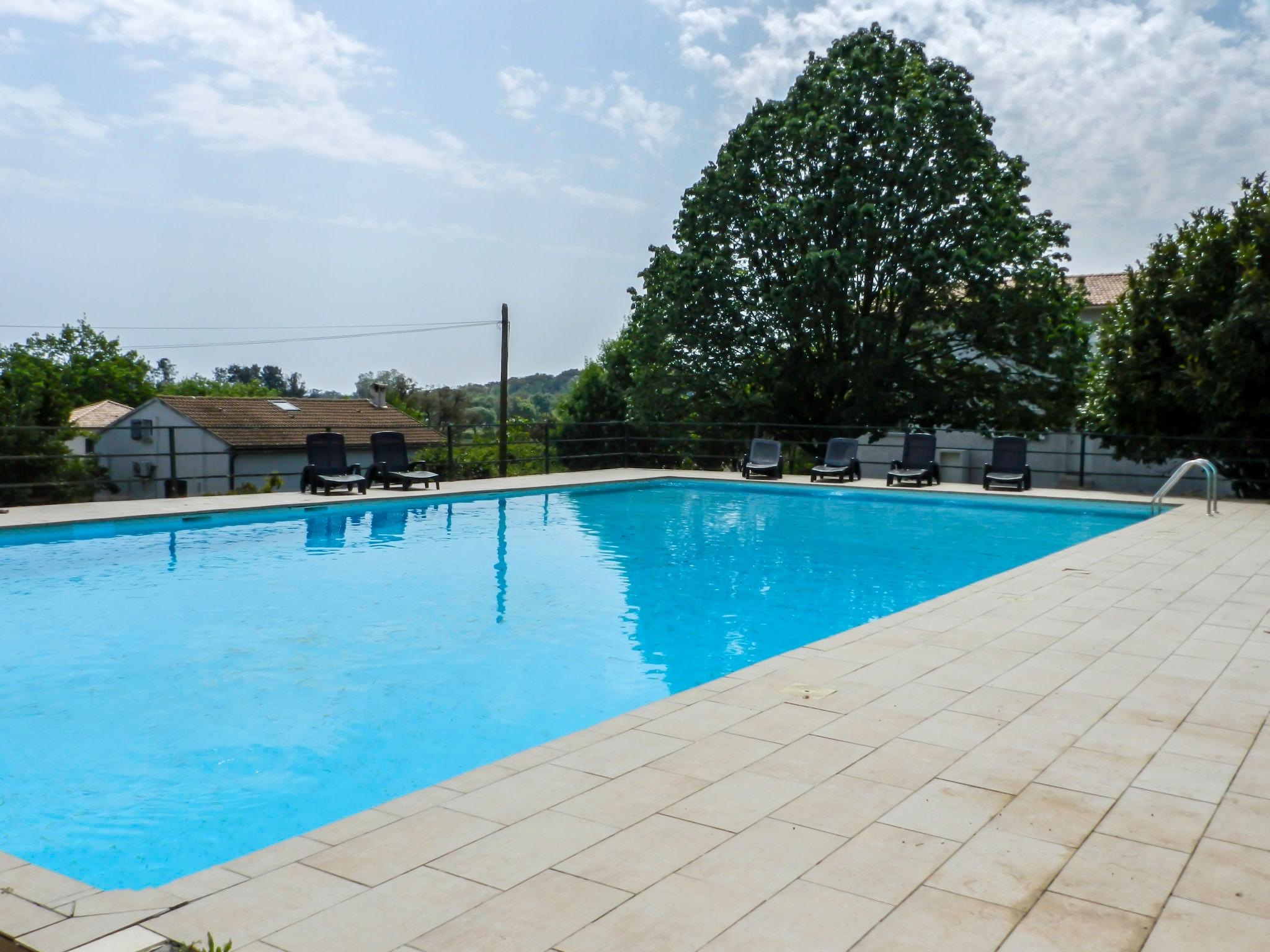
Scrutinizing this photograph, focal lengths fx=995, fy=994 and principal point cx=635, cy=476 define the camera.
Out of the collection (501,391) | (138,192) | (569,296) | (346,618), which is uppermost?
(138,192)

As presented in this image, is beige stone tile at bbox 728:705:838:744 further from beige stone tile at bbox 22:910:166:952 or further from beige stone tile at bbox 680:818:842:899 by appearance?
beige stone tile at bbox 22:910:166:952

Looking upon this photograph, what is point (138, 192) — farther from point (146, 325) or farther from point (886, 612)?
point (146, 325)

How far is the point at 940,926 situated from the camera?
2.20 metres

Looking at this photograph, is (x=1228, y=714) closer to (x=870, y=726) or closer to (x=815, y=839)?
(x=870, y=726)

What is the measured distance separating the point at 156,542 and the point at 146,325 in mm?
42250

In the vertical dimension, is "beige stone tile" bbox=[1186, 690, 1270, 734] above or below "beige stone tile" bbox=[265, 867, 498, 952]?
above

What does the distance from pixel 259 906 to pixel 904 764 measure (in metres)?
2.02

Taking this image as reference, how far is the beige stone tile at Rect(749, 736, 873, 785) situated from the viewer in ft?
10.4

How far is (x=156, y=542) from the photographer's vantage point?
10.2m

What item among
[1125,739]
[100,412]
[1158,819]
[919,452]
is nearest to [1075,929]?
[1158,819]

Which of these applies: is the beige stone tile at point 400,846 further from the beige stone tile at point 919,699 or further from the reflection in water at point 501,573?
the reflection in water at point 501,573

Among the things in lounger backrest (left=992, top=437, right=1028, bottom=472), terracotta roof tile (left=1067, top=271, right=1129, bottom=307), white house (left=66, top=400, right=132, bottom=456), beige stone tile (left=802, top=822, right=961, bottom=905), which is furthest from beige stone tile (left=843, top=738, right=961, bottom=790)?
white house (left=66, top=400, right=132, bottom=456)

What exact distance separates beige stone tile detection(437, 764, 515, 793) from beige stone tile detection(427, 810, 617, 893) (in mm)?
358

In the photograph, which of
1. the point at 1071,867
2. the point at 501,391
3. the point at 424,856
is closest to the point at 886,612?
the point at 1071,867
